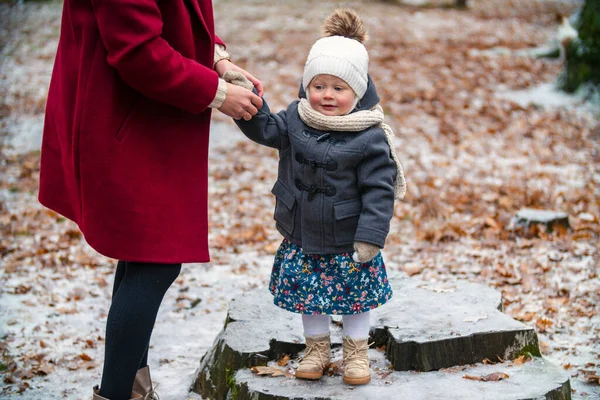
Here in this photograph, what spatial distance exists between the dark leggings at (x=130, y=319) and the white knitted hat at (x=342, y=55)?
973 mm

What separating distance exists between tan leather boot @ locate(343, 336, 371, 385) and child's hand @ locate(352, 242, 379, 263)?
47 centimetres

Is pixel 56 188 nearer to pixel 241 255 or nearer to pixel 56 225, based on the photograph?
pixel 241 255

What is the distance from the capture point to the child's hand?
277 centimetres

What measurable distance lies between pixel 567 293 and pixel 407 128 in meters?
5.04

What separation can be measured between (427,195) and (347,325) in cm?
437

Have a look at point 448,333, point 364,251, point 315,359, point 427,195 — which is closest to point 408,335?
point 448,333

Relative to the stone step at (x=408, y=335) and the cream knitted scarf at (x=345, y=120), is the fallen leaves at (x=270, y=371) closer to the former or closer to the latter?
the stone step at (x=408, y=335)

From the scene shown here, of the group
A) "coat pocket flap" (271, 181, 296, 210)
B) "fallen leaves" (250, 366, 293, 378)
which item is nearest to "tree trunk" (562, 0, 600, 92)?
"coat pocket flap" (271, 181, 296, 210)

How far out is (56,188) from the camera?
2770mm

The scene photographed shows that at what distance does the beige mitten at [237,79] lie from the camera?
9.09 ft

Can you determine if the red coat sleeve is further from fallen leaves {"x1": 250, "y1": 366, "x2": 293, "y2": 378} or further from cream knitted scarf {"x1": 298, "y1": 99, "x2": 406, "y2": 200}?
fallen leaves {"x1": 250, "y1": 366, "x2": 293, "y2": 378}

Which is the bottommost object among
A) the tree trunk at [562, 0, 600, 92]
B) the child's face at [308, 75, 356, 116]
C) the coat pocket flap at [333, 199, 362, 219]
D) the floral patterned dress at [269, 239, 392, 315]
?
the floral patterned dress at [269, 239, 392, 315]

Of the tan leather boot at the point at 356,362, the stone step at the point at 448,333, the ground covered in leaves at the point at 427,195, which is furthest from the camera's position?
the ground covered in leaves at the point at 427,195

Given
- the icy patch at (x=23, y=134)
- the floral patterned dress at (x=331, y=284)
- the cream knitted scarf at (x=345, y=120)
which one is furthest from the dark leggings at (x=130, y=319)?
the icy patch at (x=23, y=134)
